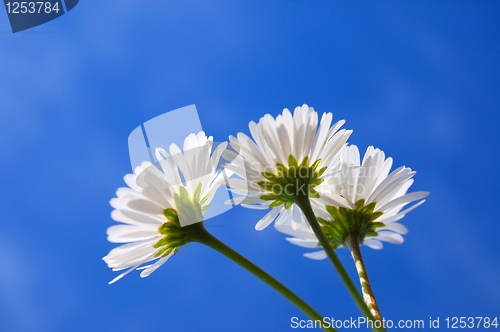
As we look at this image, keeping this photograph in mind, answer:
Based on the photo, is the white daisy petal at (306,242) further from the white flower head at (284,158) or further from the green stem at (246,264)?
→ the green stem at (246,264)

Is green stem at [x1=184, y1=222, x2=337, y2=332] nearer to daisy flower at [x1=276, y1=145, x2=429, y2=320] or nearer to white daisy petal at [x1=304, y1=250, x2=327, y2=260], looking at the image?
daisy flower at [x1=276, y1=145, x2=429, y2=320]

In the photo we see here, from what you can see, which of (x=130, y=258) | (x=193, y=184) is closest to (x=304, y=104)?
(x=193, y=184)

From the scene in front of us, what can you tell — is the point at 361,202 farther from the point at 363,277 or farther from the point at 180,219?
the point at 180,219

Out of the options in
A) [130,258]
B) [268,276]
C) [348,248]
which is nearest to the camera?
[268,276]

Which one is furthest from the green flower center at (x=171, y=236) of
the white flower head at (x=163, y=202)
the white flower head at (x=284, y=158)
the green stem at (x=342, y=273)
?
the green stem at (x=342, y=273)

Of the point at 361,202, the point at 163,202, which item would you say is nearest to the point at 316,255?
the point at 361,202

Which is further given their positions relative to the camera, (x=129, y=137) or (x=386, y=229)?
(x=386, y=229)

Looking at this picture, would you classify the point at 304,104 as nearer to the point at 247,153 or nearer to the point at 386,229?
the point at 247,153
